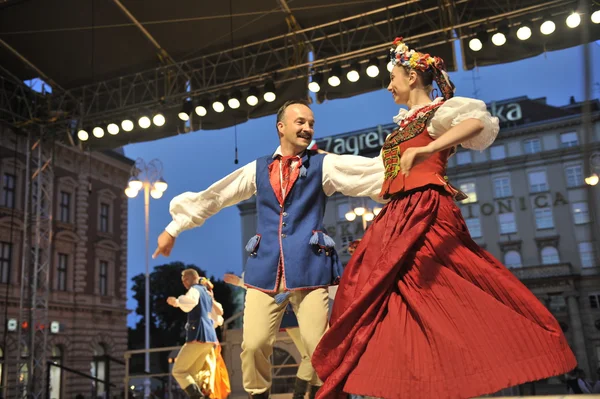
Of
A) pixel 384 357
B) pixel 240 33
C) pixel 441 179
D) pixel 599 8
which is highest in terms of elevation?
pixel 240 33

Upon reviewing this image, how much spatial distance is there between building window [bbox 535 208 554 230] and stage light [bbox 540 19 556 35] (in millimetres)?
29243

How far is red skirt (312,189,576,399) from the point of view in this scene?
2.15m

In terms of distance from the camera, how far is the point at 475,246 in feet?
8.36

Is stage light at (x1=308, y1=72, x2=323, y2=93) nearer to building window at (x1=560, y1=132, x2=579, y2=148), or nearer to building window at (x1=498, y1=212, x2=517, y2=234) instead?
building window at (x1=498, y1=212, x2=517, y2=234)

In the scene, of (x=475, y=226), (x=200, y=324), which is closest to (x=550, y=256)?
(x=475, y=226)

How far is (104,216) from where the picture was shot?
83.9 feet

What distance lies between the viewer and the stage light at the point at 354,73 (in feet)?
31.0

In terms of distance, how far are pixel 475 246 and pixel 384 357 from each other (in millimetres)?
662

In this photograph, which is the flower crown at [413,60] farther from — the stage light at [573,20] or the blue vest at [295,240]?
the stage light at [573,20]

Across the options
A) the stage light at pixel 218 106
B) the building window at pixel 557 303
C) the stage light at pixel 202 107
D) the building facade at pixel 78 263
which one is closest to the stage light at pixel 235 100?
the stage light at pixel 218 106

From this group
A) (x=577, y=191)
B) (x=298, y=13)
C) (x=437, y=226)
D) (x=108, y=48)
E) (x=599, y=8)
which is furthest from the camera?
(x=577, y=191)

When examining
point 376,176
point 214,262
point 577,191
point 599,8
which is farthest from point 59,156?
point 214,262

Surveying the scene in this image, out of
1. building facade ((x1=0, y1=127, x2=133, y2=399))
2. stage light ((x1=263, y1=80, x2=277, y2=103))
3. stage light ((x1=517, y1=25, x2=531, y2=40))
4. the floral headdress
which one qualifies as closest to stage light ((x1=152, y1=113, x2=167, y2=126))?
stage light ((x1=263, y1=80, x2=277, y2=103))

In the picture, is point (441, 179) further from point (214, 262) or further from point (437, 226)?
point (214, 262)
